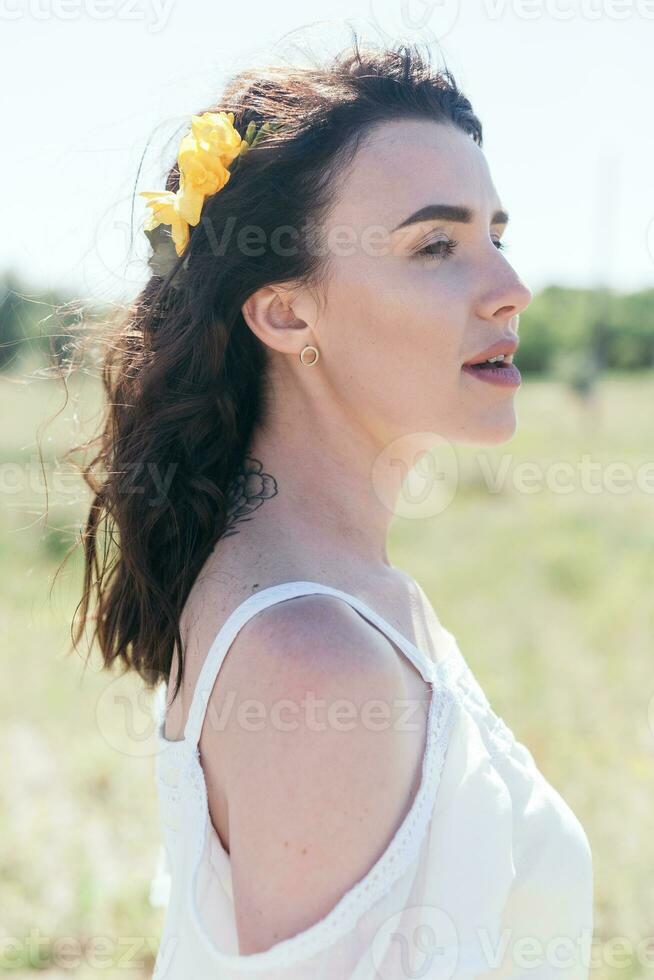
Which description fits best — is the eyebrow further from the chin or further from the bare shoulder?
the bare shoulder

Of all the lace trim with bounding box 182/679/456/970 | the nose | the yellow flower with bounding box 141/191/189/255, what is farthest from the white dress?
the yellow flower with bounding box 141/191/189/255

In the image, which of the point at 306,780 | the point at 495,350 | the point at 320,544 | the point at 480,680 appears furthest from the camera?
the point at 480,680

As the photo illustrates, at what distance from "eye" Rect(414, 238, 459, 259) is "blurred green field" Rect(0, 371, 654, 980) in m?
0.81

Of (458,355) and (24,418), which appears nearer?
(458,355)

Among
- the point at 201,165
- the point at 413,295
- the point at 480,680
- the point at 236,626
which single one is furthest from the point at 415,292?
the point at 480,680

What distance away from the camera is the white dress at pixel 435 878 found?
1.12 m

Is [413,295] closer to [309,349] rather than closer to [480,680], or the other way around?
[309,349]

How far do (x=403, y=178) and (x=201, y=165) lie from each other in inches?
14.0

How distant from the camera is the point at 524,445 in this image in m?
14.3

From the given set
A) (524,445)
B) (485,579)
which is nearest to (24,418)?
(524,445)

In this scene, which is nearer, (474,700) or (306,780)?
(306,780)

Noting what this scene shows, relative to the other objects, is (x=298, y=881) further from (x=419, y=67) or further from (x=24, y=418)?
(x=24, y=418)

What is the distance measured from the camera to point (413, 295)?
1522 mm

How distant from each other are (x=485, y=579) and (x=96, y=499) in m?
5.58
